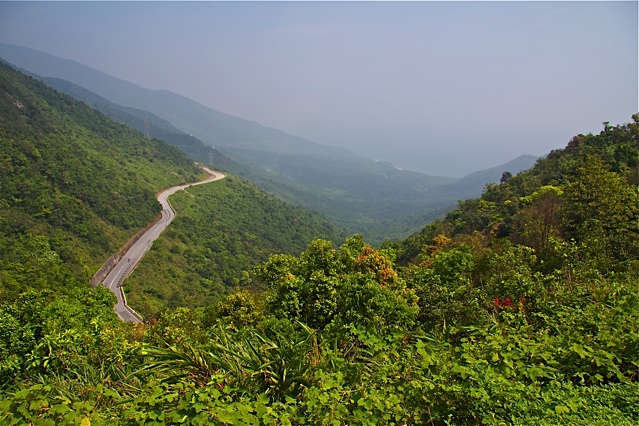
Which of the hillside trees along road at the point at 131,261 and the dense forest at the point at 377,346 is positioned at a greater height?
the dense forest at the point at 377,346

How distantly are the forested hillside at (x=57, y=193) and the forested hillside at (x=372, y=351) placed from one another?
604 inches

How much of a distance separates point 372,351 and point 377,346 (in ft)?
0.83

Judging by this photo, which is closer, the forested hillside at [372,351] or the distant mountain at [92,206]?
the forested hillside at [372,351]

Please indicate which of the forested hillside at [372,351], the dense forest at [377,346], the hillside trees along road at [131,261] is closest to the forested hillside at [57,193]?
the hillside trees along road at [131,261]

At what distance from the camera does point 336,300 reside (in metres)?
7.90

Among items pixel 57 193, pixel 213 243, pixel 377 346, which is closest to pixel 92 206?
pixel 57 193

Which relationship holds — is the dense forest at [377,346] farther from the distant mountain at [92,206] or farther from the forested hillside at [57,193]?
the forested hillside at [57,193]

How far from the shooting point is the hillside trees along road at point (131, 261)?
28933mm

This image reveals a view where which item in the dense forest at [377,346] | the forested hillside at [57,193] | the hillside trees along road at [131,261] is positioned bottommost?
the hillside trees along road at [131,261]

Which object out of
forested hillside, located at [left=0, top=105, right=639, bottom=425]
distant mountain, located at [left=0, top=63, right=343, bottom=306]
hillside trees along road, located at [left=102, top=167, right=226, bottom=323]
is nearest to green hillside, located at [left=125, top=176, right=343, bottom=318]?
distant mountain, located at [left=0, top=63, right=343, bottom=306]

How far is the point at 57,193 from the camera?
37031 millimetres

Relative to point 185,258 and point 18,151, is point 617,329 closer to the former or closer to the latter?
point 185,258

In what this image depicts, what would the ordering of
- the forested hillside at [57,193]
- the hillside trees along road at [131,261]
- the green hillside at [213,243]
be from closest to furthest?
1. the forested hillside at [57,193]
2. the hillside trees along road at [131,261]
3. the green hillside at [213,243]

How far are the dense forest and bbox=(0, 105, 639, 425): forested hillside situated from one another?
0.9 inches
